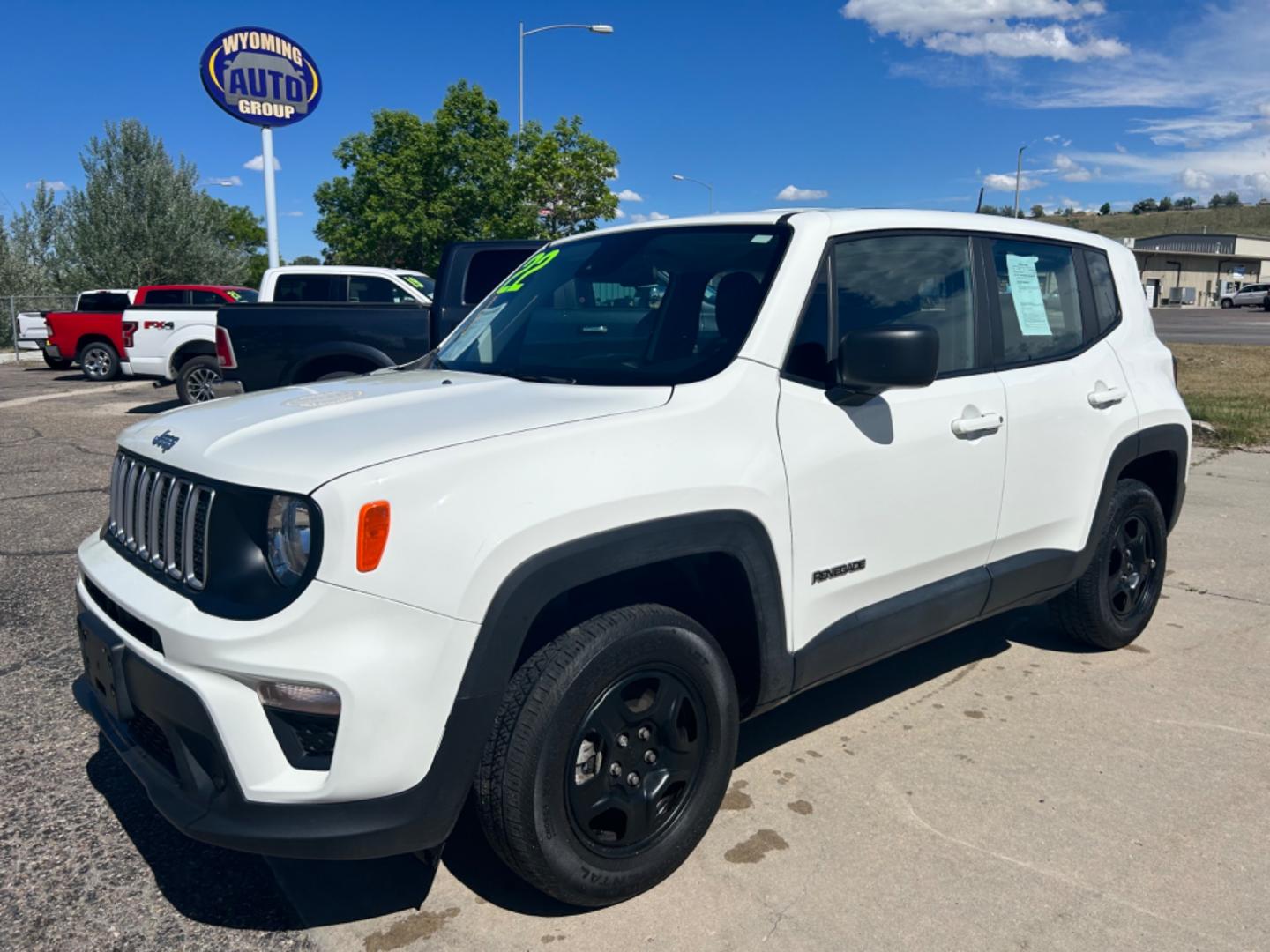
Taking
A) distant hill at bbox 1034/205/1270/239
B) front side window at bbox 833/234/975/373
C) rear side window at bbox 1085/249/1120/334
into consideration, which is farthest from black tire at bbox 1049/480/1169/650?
distant hill at bbox 1034/205/1270/239

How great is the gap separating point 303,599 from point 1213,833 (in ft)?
8.98

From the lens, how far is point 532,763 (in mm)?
2297

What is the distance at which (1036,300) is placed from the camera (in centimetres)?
388

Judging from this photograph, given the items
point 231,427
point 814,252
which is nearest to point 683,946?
point 231,427

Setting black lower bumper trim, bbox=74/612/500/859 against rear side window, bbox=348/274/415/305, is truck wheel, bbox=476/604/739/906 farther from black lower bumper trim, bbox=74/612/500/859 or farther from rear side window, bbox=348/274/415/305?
rear side window, bbox=348/274/415/305

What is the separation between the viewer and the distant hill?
409 feet

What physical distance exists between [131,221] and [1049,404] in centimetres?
3305

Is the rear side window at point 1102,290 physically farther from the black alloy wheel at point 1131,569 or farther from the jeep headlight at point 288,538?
the jeep headlight at point 288,538

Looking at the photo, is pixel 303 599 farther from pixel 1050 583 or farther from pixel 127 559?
pixel 1050 583

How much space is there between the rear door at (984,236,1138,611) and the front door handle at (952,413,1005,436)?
0.36ft

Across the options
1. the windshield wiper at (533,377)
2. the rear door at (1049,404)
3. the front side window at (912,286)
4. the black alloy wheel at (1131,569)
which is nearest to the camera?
the windshield wiper at (533,377)

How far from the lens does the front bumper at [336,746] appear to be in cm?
208

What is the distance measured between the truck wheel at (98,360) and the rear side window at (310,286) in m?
7.83

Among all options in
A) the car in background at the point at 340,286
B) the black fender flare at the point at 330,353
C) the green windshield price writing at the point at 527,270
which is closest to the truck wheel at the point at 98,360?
the car in background at the point at 340,286
